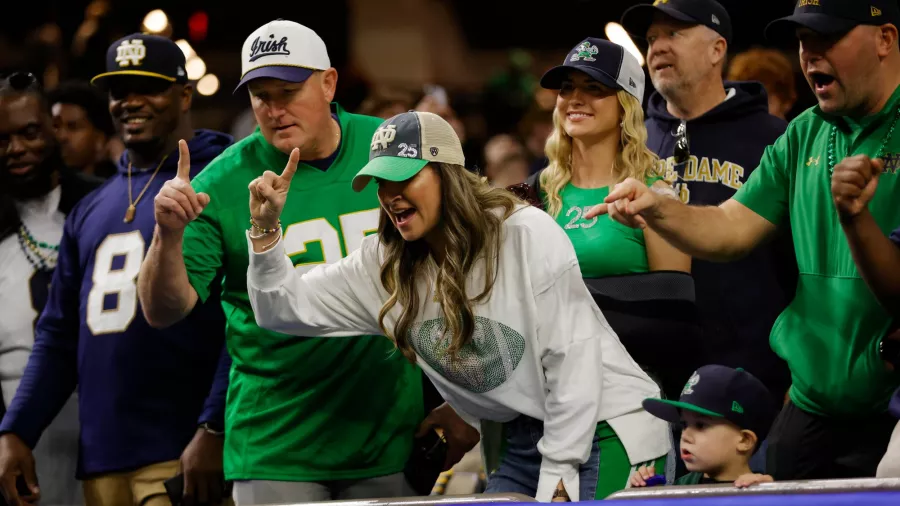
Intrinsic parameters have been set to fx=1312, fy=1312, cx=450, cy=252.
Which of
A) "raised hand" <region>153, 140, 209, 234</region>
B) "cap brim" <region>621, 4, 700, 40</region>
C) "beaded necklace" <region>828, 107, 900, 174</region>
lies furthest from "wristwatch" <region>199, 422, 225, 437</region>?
"beaded necklace" <region>828, 107, 900, 174</region>

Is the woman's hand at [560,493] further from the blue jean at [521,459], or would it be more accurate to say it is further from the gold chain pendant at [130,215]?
the gold chain pendant at [130,215]

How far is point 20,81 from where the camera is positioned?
6.04 m

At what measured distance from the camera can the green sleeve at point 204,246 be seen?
14.5 ft

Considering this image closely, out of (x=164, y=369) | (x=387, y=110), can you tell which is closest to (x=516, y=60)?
(x=387, y=110)

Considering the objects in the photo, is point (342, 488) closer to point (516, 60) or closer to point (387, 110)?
point (387, 110)

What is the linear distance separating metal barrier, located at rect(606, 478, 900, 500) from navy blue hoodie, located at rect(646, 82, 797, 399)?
70.2 inches

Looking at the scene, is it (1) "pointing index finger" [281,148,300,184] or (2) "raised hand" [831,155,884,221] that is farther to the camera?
(1) "pointing index finger" [281,148,300,184]

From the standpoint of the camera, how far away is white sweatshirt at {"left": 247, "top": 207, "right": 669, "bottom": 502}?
3.64 m

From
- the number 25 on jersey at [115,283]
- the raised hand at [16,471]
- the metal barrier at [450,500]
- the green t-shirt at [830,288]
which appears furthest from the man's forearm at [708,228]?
the raised hand at [16,471]

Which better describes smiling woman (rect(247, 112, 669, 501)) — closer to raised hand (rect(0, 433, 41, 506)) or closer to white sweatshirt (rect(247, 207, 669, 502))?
white sweatshirt (rect(247, 207, 669, 502))

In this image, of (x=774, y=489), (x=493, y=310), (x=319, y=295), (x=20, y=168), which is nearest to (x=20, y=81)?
(x=20, y=168)

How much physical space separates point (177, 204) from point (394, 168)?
0.75 meters

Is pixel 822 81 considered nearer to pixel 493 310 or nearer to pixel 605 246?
pixel 605 246

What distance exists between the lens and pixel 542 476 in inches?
143
